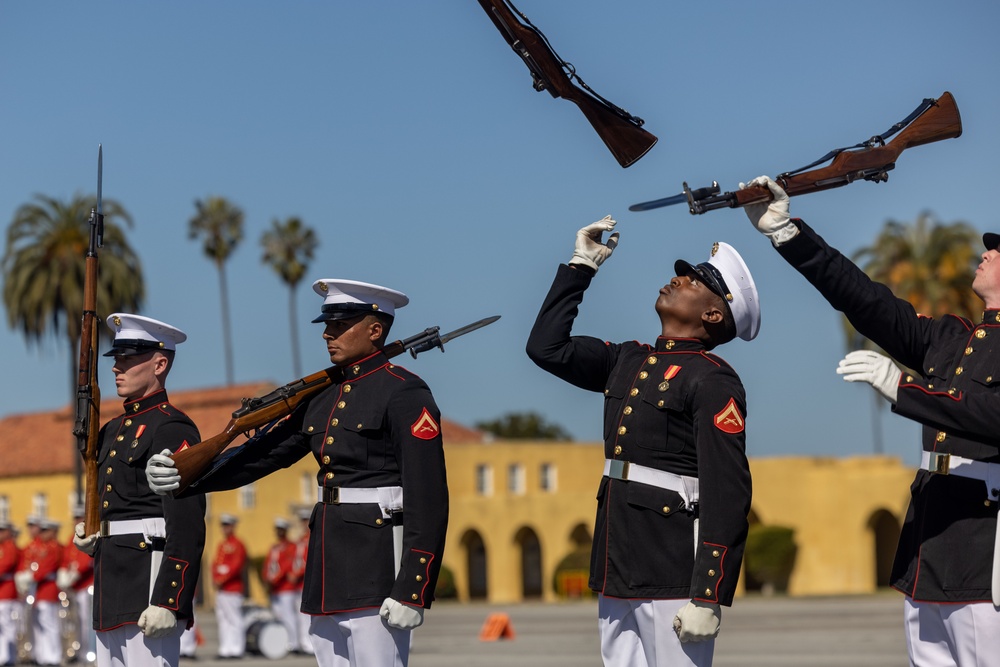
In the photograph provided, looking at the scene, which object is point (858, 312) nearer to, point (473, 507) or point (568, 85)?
point (568, 85)

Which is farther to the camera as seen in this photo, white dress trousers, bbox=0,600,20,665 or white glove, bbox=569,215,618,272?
white dress trousers, bbox=0,600,20,665

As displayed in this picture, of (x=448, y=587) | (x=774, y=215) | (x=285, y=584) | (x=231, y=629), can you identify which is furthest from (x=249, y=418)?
(x=448, y=587)

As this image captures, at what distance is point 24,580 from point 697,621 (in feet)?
58.5

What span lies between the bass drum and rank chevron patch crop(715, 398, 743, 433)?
15.9 m

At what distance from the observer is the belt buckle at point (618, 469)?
621cm

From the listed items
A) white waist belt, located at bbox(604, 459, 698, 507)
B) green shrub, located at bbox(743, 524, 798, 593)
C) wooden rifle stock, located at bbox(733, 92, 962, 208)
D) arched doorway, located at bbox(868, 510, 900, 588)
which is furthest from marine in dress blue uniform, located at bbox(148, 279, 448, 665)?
arched doorway, located at bbox(868, 510, 900, 588)

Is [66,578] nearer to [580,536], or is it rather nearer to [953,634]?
[953,634]

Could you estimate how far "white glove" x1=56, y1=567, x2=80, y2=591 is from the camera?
2141 cm

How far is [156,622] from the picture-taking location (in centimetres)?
751

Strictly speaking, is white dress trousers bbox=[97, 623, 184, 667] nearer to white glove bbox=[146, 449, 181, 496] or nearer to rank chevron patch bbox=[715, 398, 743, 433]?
white glove bbox=[146, 449, 181, 496]

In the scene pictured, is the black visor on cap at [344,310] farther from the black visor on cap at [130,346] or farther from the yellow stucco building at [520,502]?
the yellow stucco building at [520,502]

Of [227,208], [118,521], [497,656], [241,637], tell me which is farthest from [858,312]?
[227,208]

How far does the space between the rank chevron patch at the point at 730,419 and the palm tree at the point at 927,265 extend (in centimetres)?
3895

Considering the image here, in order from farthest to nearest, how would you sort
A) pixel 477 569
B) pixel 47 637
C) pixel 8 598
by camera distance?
pixel 477 569 < pixel 8 598 < pixel 47 637
